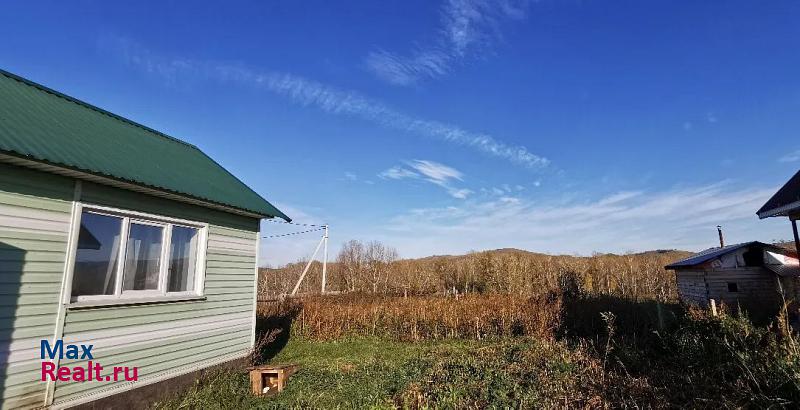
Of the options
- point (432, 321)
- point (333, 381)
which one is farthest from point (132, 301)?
point (432, 321)

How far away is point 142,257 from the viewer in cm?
692

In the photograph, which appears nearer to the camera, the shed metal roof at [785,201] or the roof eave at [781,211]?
the roof eave at [781,211]

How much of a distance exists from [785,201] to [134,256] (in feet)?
47.9

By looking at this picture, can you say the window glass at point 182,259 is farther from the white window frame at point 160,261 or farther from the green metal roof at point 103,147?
the green metal roof at point 103,147

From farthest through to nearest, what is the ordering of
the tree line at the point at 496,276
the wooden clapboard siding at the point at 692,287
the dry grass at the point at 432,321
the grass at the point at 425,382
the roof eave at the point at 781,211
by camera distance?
the tree line at the point at 496,276 → the wooden clapboard siding at the point at 692,287 → the dry grass at the point at 432,321 → the roof eave at the point at 781,211 → the grass at the point at 425,382

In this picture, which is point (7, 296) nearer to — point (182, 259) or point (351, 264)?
→ point (182, 259)

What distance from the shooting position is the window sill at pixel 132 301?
579 centimetres

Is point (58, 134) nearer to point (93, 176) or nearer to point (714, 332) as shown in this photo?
point (93, 176)

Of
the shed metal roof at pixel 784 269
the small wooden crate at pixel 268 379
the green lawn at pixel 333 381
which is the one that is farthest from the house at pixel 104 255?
the shed metal roof at pixel 784 269

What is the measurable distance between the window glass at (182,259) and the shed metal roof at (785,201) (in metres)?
13.2

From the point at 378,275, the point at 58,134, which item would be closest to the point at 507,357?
the point at 58,134

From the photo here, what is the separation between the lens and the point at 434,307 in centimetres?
1497

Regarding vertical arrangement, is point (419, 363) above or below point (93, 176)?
below

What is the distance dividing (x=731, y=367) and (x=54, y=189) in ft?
33.0
